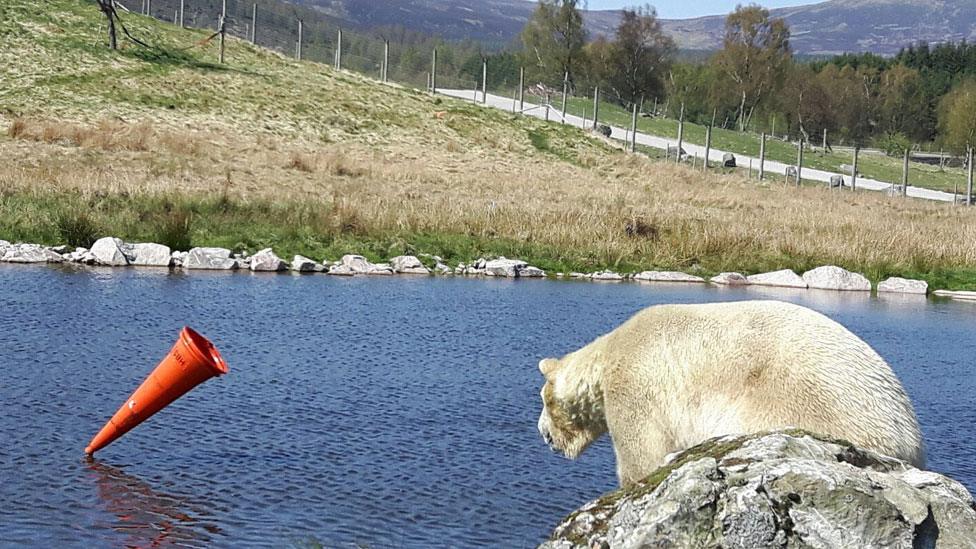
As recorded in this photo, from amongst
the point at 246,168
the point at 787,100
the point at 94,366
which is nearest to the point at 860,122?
the point at 787,100

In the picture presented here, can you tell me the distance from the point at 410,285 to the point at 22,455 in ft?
51.7

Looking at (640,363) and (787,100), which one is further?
(787,100)

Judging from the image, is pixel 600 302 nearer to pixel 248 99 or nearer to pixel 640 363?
pixel 640 363

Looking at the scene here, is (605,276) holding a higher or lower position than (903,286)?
lower

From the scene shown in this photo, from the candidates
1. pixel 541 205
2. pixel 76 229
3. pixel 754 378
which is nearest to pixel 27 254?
pixel 76 229

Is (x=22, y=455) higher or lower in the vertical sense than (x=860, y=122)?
lower

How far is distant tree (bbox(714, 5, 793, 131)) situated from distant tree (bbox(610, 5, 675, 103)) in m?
6.17

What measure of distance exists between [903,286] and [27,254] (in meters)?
22.1

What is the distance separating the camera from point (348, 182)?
144ft

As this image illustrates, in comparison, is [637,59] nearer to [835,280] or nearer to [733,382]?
[835,280]

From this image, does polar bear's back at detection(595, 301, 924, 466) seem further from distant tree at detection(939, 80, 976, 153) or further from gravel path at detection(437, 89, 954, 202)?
distant tree at detection(939, 80, 976, 153)

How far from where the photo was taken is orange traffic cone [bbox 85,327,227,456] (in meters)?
10.5

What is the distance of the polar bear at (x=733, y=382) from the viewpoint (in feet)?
23.0

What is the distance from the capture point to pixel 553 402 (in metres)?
→ 9.31
